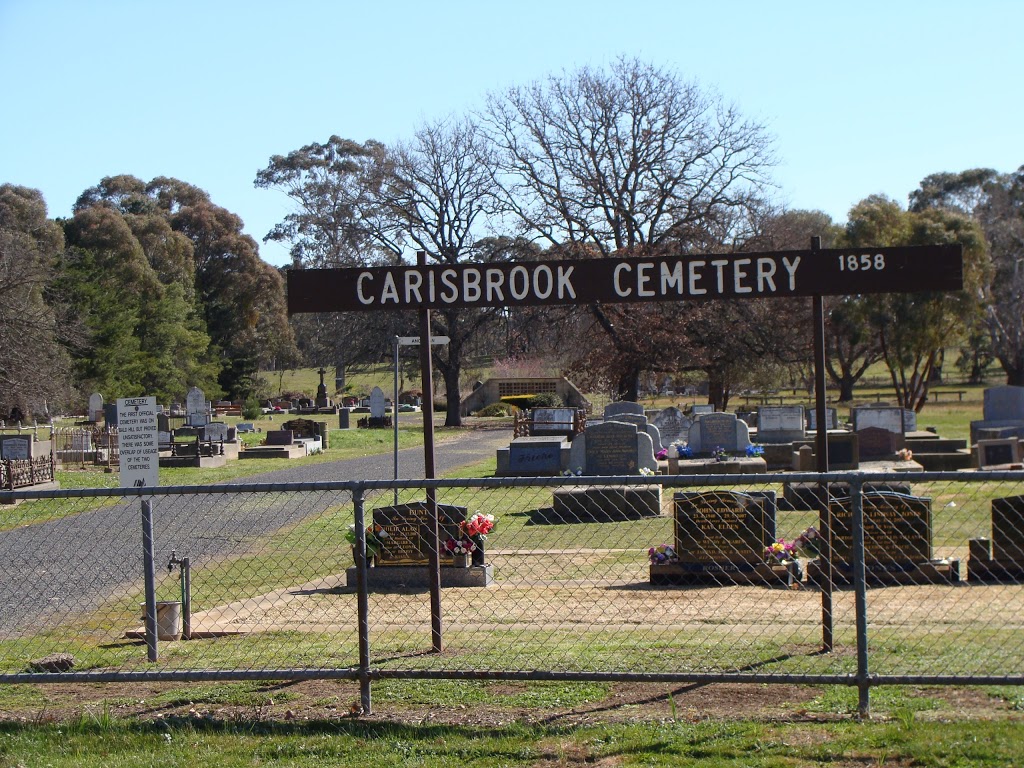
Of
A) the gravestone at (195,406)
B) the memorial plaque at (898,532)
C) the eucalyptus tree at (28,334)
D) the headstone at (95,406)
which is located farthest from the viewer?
the headstone at (95,406)

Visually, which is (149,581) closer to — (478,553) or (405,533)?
(405,533)

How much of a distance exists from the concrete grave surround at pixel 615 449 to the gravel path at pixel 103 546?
4.86 metres

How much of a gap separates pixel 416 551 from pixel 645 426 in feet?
54.5

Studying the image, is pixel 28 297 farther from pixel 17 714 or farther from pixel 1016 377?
pixel 1016 377

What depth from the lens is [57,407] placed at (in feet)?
168

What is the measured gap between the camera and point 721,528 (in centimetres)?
1071

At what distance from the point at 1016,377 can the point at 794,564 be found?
55785 mm

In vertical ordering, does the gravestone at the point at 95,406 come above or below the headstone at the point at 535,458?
above

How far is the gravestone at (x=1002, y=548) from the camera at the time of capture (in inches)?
398

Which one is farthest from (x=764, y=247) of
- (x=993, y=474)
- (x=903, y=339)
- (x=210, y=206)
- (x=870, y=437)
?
(x=210, y=206)

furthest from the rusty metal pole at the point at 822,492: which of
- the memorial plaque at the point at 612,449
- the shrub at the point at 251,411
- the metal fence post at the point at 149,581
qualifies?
the shrub at the point at 251,411

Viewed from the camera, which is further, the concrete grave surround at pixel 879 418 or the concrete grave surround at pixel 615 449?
the concrete grave surround at pixel 879 418

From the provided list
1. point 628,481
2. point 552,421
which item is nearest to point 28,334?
point 552,421

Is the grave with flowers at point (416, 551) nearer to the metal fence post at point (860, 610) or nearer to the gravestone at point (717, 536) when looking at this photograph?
the gravestone at point (717, 536)
